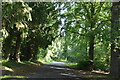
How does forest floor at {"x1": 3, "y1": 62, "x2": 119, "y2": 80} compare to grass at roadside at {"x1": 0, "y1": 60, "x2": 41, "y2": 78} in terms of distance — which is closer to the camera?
forest floor at {"x1": 3, "y1": 62, "x2": 119, "y2": 80}

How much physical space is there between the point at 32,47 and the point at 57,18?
1053cm

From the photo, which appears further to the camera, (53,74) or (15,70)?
(15,70)

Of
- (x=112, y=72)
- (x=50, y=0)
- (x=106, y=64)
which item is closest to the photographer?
(x=112, y=72)

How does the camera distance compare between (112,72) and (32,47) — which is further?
(32,47)

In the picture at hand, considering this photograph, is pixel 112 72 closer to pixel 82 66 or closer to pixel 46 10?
pixel 82 66

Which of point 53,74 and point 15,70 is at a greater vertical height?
point 15,70

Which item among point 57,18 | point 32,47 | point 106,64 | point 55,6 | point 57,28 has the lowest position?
point 106,64

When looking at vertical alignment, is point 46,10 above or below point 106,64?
above

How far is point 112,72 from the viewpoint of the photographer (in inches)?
520

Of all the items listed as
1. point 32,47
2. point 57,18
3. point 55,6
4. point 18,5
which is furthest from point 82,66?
point 18,5

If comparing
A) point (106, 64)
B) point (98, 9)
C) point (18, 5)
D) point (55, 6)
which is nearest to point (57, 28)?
point (55, 6)

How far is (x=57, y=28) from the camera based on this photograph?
1895cm

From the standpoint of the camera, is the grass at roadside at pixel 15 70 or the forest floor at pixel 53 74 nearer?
the forest floor at pixel 53 74

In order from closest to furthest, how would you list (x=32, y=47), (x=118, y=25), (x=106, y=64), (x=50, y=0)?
(x=118, y=25) → (x=50, y=0) → (x=106, y=64) → (x=32, y=47)
